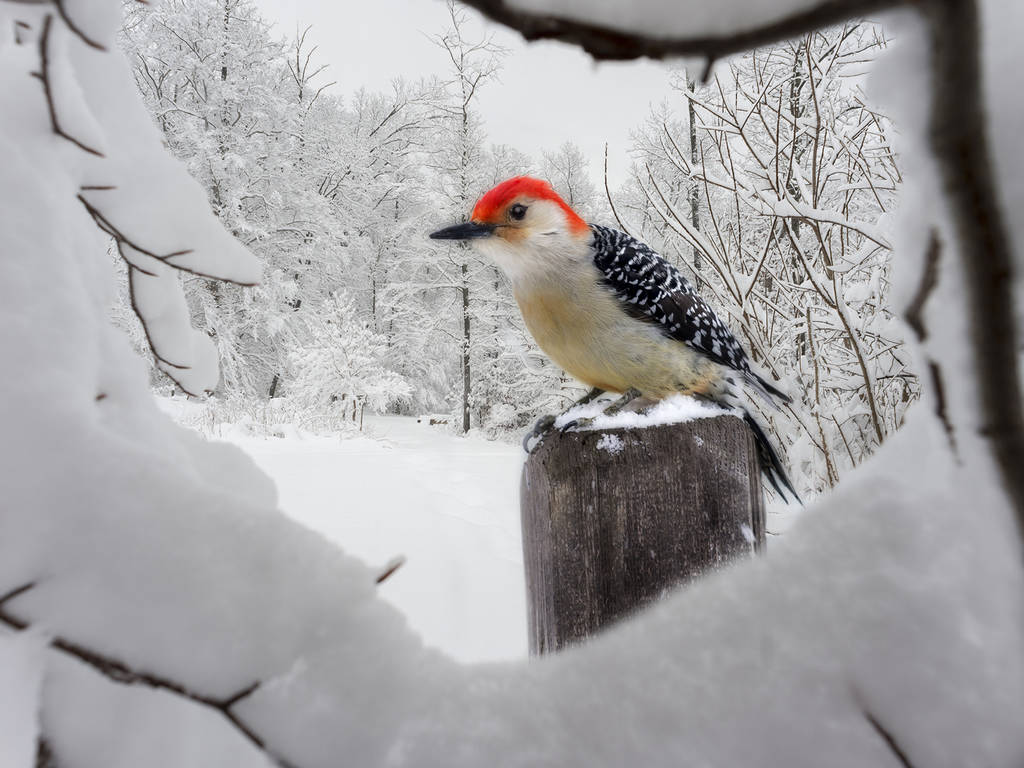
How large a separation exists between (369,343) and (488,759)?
11.9m

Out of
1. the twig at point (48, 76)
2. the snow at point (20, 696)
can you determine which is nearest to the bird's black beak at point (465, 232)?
the twig at point (48, 76)

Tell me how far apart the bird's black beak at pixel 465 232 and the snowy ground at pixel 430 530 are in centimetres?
87

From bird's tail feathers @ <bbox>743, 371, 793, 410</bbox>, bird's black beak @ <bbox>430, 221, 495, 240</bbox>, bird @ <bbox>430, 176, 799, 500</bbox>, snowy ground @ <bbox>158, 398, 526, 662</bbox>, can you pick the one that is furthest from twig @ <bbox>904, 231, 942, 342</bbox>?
bird's tail feathers @ <bbox>743, 371, 793, 410</bbox>

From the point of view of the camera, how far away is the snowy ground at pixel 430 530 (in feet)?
7.00

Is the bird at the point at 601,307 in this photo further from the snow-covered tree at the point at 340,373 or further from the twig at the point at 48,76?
the snow-covered tree at the point at 340,373

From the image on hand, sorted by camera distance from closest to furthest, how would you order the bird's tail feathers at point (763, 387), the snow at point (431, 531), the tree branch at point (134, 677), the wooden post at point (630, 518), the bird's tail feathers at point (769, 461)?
the tree branch at point (134, 677), the wooden post at point (630, 518), the bird's tail feathers at point (769, 461), the bird's tail feathers at point (763, 387), the snow at point (431, 531)

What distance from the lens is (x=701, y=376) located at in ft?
6.20

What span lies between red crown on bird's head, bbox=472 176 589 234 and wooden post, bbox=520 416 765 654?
1.00 meters

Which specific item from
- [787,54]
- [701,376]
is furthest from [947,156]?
[787,54]

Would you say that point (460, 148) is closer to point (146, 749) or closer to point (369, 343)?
point (369, 343)

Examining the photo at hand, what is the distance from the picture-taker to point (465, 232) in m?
1.78

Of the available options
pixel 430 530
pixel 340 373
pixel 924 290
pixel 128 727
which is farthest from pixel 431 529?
pixel 340 373

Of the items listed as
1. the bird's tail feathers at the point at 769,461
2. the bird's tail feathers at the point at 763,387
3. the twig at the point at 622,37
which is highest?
the twig at the point at 622,37

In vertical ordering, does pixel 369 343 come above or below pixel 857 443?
below
